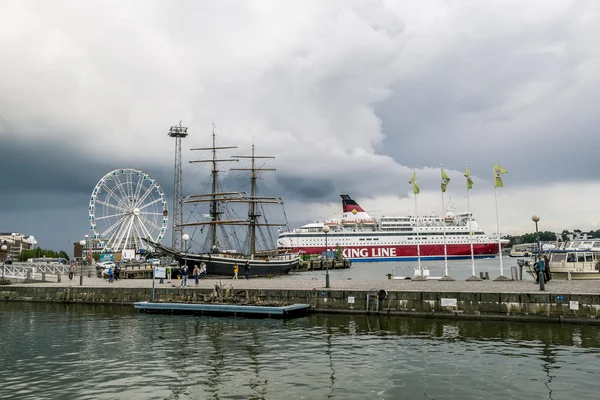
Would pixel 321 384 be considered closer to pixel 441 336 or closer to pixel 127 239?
pixel 441 336

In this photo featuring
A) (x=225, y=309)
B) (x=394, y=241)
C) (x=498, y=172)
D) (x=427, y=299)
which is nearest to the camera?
(x=427, y=299)

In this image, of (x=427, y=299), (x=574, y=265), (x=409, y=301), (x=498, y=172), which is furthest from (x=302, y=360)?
(x=574, y=265)

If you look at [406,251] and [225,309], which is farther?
[406,251]

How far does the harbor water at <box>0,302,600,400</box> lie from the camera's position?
448 inches

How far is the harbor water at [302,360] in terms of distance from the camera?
11.4m

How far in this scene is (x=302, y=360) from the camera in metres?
14.5

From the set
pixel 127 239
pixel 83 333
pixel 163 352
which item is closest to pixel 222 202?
pixel 127 239

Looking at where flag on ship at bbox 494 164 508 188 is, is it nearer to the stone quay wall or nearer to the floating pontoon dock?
the stone quay wall

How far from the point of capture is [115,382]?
12.4 meters

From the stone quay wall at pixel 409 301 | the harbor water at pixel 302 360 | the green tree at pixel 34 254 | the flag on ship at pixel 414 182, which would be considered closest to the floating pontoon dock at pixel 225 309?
the harbor water at pixel 302 360

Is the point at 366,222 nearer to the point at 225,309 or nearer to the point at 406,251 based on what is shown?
the point at 406,251

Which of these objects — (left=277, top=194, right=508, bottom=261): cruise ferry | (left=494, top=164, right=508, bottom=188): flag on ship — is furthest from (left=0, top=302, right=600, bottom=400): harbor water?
(left=277, top=194, right=508, bottom=261): cruise ferry

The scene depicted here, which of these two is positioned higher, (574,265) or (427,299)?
(574,265)

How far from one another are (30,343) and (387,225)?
112151 millimetres
